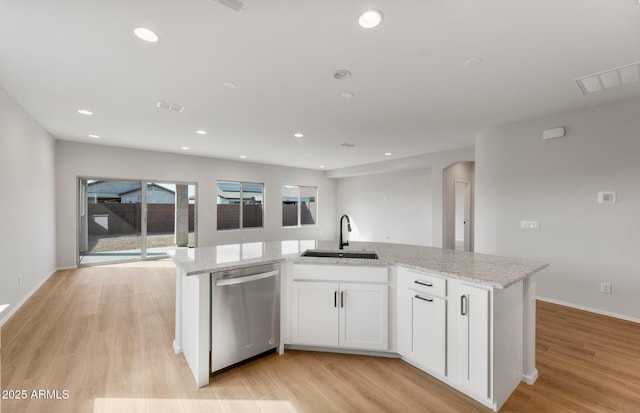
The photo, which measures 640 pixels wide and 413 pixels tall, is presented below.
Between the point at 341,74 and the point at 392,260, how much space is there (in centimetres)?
183

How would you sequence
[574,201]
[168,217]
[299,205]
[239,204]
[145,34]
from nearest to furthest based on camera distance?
[145,34] < [574,201] < [168,217] < [239,204] < [299,205]

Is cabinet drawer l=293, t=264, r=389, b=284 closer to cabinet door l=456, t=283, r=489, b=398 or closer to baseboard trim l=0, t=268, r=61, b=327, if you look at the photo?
cabinet door l=456, t=283, r=489, b=398

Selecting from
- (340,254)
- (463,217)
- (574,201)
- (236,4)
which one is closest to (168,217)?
(340,254)

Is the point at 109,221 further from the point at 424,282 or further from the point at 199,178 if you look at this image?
the point at 424,282

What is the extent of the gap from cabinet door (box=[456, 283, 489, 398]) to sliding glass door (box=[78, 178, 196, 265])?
6.88 meters

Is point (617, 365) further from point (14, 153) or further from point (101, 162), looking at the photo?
point (101, 162)

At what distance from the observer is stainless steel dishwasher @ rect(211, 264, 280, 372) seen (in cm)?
206

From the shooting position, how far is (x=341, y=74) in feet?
8.59

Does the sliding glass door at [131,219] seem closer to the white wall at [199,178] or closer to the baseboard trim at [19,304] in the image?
the white wall at [199,178]

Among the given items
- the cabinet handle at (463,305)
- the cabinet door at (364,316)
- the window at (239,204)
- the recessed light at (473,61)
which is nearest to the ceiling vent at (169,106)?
the cabinet door at (364,316)

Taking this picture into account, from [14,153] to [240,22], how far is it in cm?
357

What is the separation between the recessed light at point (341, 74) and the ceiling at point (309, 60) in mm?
56

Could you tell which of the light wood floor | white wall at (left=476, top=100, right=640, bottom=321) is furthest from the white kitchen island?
white wall at (left=476, top=100, right=640, bottom=321)

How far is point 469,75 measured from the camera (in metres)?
2.62
